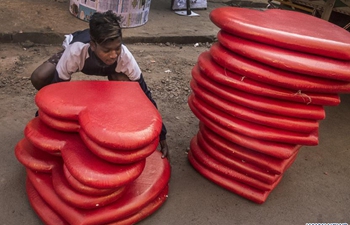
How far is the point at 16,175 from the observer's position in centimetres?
233

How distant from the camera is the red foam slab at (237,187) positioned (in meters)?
2.37

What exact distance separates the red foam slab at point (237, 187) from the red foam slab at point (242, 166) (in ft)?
0.33

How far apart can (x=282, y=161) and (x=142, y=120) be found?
0.98 m

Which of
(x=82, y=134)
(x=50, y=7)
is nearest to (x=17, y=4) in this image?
(x=50, y=7)

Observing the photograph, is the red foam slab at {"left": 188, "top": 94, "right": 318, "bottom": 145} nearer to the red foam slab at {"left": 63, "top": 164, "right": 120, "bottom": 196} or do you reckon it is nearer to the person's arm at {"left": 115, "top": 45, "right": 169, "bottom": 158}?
the person's arm at {"left": 115, "top": 45, "right": 169, "bottom": 158}

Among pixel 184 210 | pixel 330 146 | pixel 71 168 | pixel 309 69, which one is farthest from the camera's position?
pixel 330 146

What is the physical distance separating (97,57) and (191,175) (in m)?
1.03

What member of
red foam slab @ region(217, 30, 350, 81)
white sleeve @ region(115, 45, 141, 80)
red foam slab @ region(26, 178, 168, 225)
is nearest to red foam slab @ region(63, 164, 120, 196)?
red foam slab @ region(26, 178, 168, 225)

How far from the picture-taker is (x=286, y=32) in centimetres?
200

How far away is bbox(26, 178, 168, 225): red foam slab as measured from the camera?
194 centimetres

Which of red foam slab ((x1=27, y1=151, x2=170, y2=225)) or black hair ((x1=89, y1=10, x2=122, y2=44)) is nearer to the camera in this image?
red foam slab ((x1=27, y1=151, x2=170, y2=225))

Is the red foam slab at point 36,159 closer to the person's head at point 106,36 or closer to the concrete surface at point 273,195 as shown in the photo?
the concrete surface at point 273,195

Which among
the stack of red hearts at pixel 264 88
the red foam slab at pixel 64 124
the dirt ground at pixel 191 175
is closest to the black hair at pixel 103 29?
the red foam slab at pixel 64 124

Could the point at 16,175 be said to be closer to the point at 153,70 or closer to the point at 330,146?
the point at 153,70
